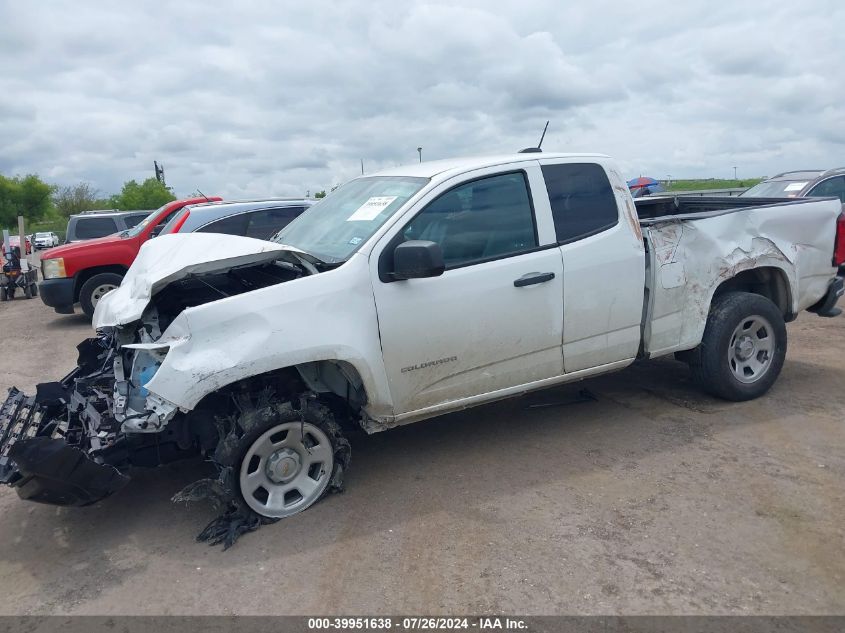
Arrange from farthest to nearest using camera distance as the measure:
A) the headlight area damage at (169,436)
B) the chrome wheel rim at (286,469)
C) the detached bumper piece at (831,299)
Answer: the detached bumper piece at (831,299), the chrome wheel rim at (286,469), the headlight area damage at (169,436)

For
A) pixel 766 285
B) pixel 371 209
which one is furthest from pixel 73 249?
pixel 766 285

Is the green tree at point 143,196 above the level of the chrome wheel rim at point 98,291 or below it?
above

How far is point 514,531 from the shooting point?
3799 millimetres

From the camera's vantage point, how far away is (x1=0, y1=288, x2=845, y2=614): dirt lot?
10.7 feet

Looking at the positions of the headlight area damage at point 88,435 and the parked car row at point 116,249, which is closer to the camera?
the headlight area damage at point 88,435

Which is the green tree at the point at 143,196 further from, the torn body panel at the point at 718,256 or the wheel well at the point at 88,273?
the torn body panel at the point at 718,256

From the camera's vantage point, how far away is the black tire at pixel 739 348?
17.7ft

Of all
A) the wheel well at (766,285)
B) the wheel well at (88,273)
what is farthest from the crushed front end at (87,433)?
the wheel well at (88,273)

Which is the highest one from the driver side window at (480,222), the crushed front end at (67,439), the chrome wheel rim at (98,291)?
the driver side window at (480,222)

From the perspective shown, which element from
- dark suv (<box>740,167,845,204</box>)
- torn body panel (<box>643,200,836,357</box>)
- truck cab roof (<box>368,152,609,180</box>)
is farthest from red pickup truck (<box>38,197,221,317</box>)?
dark suv (<box>740,167,845,204</box>)

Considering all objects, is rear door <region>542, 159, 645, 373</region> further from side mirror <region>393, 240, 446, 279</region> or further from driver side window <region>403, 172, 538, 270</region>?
side mirror <region>393, 240, 446, 279</region>

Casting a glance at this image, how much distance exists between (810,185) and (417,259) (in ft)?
31.2

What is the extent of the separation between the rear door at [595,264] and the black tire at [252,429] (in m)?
1.73

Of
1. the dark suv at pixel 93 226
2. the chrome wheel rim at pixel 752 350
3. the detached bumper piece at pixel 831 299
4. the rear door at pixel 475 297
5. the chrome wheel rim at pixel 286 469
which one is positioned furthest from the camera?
the dark suv at pixel 93 226
